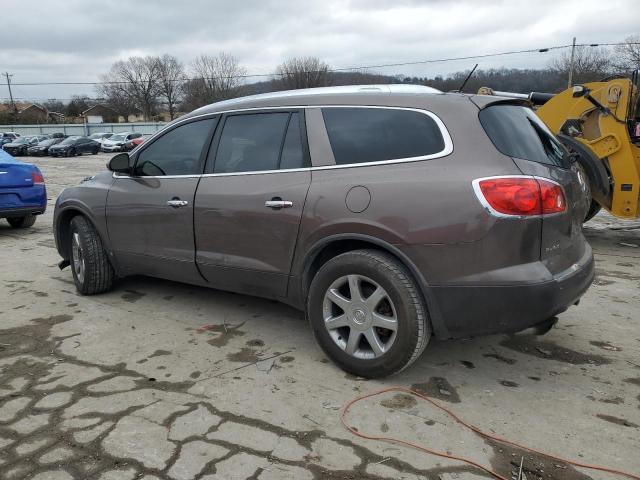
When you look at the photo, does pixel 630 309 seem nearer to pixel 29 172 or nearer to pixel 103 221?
pixel 103 221

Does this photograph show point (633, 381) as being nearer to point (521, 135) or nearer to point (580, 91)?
point (521, 135)

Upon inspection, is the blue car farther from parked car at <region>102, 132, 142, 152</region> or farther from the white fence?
the white fence

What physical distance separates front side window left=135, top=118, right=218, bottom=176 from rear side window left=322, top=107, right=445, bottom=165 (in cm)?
116

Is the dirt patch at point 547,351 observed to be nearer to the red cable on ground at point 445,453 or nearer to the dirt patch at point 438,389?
the dirt patch at point 438,389

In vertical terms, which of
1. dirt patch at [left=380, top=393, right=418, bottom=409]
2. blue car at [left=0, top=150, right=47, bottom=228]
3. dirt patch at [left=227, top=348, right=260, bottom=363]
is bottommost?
dirt patch at [left=380, top=393, right=418, bottom=409]

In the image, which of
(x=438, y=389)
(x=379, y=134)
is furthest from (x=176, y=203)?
(x=438, y=389)

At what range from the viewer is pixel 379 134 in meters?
3.24

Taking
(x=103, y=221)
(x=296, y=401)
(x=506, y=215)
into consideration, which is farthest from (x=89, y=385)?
(x=506, y=215)

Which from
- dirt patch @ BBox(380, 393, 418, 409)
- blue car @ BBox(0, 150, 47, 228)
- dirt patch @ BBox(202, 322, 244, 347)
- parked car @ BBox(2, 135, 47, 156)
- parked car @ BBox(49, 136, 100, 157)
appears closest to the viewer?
dirt patch @ BBox(380, 393, 418, 409)

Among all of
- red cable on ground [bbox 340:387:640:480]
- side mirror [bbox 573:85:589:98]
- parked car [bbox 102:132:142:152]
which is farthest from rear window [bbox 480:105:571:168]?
parked car [bbox 102:132:142:152]

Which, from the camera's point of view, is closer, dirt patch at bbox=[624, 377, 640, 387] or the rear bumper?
the rear bumper

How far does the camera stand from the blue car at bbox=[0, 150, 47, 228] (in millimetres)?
7836

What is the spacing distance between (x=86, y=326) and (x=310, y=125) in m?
2.47

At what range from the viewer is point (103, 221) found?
15.5 ft
